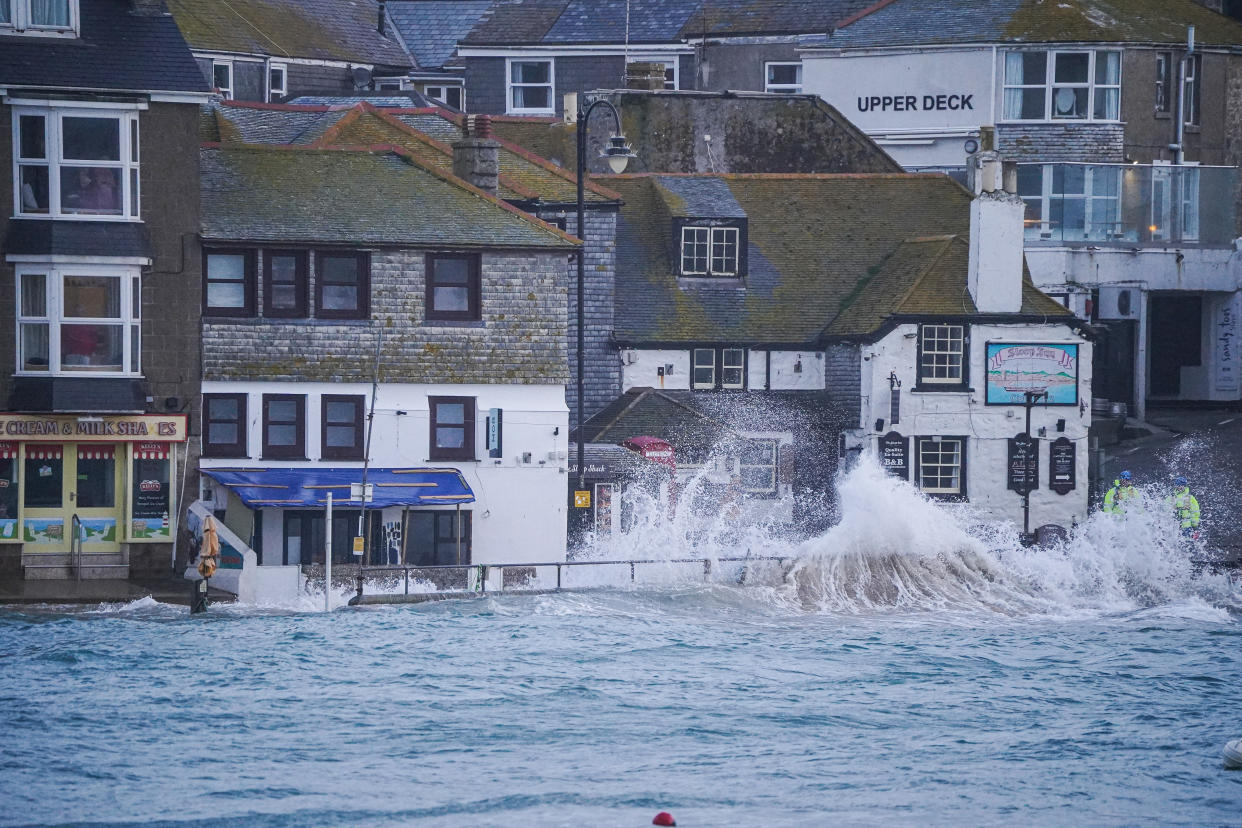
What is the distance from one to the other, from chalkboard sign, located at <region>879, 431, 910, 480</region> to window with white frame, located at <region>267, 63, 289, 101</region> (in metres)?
27.7

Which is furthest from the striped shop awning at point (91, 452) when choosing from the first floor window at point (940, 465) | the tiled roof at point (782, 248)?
the first floor window at point (940, 465)

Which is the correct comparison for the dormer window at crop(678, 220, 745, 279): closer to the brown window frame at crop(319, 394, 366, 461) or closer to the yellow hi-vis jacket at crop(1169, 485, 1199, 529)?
the brown window frame at crop(319, 394, 366, 461)

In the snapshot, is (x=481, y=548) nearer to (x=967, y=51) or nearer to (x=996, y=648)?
(x=996, y=648)

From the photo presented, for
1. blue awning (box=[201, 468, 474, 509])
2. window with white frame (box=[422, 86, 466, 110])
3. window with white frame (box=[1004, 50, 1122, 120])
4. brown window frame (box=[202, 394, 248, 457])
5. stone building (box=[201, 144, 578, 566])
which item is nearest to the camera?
blue awning (box=[201, 468, 474, 509])

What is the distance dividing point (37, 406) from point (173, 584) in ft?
13.5

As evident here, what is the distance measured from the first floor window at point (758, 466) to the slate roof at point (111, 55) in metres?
14.4

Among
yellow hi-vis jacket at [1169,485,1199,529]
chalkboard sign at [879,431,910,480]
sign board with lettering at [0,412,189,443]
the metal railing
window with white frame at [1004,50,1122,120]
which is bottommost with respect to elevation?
the metal railing

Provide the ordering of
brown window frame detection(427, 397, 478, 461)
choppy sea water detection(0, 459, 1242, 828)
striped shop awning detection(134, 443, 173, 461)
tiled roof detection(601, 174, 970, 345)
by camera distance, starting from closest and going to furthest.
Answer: choppy sea water detection(0, 459, 1242, 828)
striped shop awning detection(134, 443, 173, 461)
brown window frame detection(427, 397, 478, 461)
tiled roof detection(601, 174, 970, 345)

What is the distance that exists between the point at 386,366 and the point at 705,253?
10.9 meters

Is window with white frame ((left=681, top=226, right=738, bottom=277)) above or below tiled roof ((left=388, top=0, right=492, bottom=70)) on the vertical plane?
below

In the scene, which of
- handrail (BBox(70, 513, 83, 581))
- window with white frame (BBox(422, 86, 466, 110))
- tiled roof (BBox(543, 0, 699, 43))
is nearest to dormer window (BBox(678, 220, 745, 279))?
handrail (BBox(70, 513, 83, 581))

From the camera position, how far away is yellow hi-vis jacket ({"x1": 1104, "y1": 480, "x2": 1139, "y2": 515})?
46.2 metres

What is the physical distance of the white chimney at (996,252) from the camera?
169 ft

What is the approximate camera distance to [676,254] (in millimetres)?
54031
